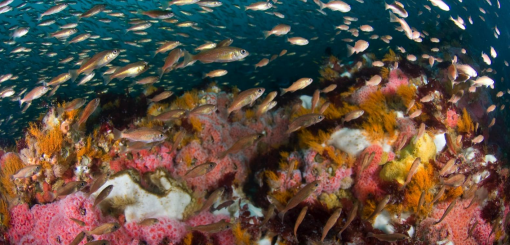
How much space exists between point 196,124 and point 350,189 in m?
3.21

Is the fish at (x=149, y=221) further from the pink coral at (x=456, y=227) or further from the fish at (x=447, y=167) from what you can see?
the fish at (x=447, y=167)

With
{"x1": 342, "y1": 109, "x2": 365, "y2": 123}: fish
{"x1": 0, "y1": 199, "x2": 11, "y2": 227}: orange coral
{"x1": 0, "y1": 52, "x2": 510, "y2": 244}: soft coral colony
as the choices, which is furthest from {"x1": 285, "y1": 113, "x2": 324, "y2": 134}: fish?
{"x1": 0, "y1": 199, "x2": 11, "y2": 227}: orange coral

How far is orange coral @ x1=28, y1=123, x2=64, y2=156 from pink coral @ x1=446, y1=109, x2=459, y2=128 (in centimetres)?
814

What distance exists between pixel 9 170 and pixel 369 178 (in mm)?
7328

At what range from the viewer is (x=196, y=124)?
16.1ft

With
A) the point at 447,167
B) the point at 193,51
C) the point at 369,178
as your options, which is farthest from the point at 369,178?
the point at 193,51

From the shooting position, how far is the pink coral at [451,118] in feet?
17.1

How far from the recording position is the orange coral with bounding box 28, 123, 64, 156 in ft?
15.7

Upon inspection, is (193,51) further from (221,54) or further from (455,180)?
(455,180)

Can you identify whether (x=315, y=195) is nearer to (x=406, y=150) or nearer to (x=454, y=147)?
(x=406, y=150)

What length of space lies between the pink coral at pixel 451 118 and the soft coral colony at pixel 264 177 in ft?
0.10

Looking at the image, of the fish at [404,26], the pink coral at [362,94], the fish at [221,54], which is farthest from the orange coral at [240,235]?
the fish at [404,26]

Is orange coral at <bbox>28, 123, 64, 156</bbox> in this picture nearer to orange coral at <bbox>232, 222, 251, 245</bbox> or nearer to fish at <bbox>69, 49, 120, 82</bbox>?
fish at <bbox>69, 49, 120, 82</bbox>

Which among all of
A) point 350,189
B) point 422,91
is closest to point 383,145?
point 350,189
